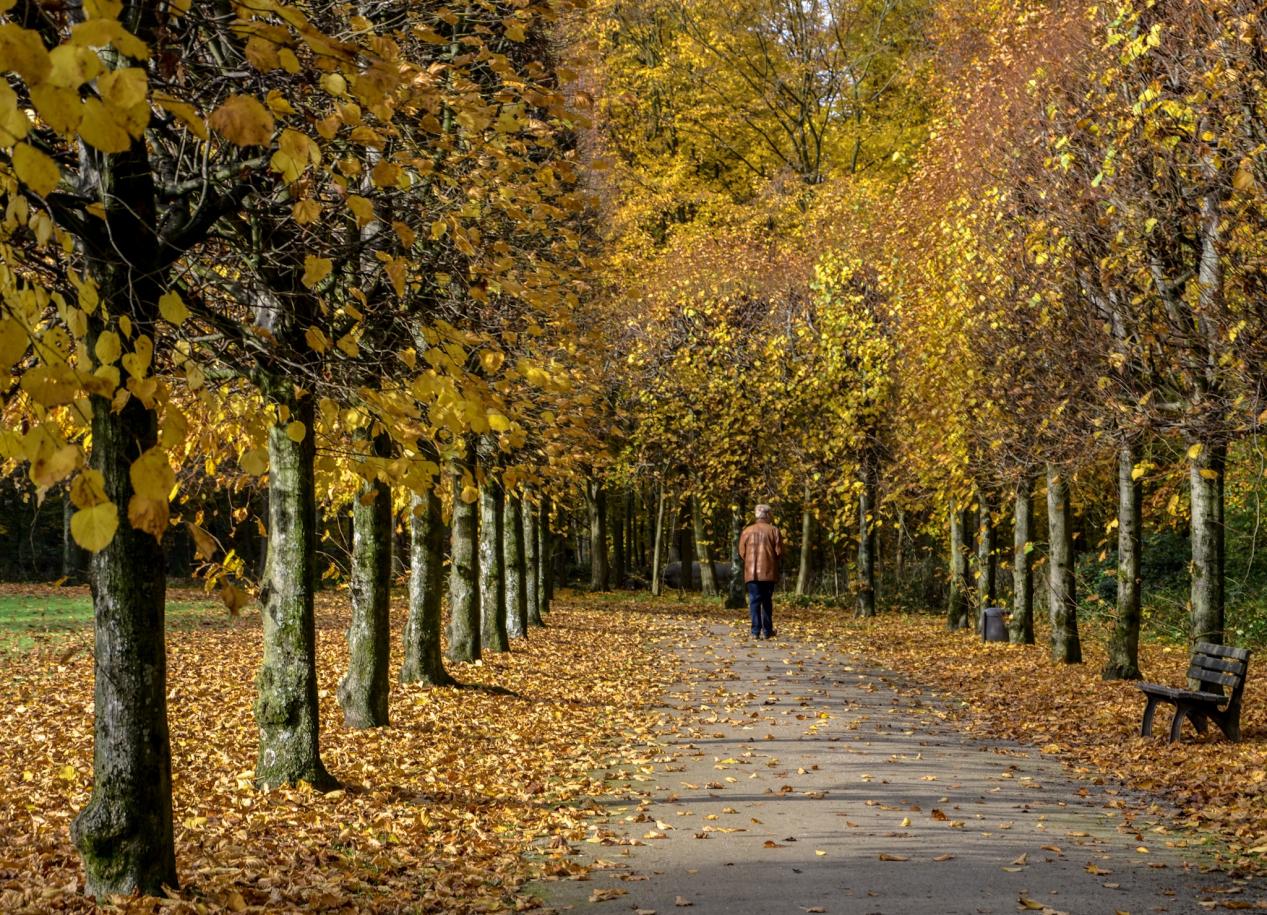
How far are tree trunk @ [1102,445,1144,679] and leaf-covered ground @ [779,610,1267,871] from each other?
1.47 feet

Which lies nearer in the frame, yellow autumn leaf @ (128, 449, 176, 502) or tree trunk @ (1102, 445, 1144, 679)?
yellow autumn leaf @ (128, 449, 176, 502)

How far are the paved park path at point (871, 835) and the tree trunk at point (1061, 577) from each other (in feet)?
18.3

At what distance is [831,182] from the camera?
41750mm

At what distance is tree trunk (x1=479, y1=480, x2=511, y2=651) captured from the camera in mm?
18469

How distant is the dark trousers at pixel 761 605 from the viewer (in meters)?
22.1

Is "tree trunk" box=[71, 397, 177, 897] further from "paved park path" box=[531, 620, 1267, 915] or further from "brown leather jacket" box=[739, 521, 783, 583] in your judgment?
"brown leather jacket" box=[739, 521, 783, 583]

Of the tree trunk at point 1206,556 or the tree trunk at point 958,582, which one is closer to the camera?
the tree trunk at point 1206,556

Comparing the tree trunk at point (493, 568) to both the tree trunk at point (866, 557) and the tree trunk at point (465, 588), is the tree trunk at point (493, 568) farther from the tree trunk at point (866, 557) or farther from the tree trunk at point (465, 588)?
the tree trunk at point (866, 557)

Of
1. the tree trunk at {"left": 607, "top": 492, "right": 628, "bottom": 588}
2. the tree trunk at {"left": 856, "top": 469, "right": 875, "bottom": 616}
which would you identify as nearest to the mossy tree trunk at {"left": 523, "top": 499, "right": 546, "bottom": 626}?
the tree trunk at {"left": 856, "top": 469, "right": 875, "bottom": 616}

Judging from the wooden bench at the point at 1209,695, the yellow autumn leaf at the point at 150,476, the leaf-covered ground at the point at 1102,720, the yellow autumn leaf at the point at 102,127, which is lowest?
the leaf-covered ground at the point at 1102,720

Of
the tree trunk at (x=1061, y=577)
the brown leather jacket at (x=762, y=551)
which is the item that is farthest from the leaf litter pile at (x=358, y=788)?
the tree trunk at (x=1061, y=577)

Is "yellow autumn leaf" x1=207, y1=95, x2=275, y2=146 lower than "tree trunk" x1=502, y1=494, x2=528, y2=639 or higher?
higher

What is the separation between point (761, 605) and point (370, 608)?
1213 cm

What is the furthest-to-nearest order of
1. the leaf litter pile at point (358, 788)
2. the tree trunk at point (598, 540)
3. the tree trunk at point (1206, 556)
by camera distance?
the tree trunk at point (598, 540) → the tree trunk at point (1206, 556) → the leaf litter pile at point (358, 788)
